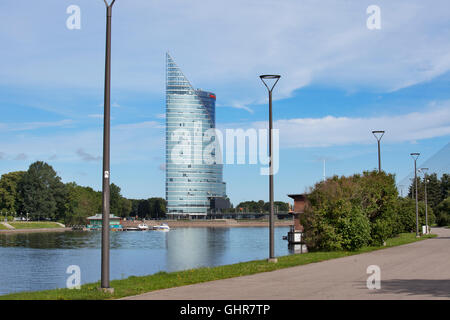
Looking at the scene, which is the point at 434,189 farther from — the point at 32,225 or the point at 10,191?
the point at 10,191

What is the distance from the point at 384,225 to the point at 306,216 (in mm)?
5991

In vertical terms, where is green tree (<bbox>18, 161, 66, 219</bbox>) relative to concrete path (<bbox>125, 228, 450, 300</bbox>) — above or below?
above

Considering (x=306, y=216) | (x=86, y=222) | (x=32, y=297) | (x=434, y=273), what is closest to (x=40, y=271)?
(x=306, y=216)

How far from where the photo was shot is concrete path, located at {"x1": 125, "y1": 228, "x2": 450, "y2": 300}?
46.8 ft

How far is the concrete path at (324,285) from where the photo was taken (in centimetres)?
1426

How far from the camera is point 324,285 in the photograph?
16500mm

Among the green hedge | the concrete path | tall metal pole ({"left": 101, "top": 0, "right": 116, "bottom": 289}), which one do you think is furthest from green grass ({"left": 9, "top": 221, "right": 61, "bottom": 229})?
tall metal pole ({"left": 101, "top": 0, "right": 116, "bottom": 289})

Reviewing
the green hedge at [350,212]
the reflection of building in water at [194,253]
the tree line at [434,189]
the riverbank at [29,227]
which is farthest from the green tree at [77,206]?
the green hedge at [350,212]

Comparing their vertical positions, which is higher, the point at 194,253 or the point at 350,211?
the point at 350,211

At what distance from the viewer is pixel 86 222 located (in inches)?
6757

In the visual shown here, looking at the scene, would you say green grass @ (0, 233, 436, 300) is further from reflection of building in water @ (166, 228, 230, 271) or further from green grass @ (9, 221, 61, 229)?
green grass @ (9, 221, 61, 229)

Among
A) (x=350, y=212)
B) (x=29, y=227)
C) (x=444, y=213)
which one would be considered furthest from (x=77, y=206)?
(x=350, y=212)

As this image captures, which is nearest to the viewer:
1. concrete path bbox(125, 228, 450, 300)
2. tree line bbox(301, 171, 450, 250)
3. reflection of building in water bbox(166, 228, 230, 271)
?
concrete path bbox(125, 228, 450, 300)

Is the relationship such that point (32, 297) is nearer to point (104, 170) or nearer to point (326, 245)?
point (104, 170)
